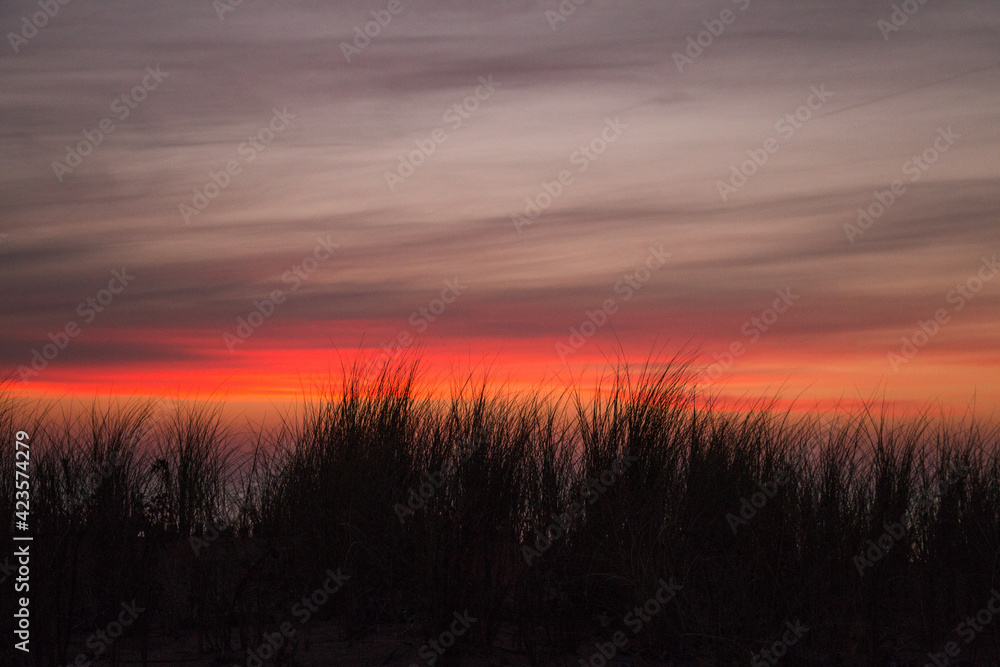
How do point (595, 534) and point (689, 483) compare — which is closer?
point (595, 534)

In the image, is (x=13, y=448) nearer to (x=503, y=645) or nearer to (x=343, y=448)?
(x=343, y=448)

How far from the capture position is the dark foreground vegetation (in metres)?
5.36

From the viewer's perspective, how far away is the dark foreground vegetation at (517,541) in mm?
5359

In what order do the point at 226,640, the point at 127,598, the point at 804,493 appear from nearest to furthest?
the point at 226,640, the point at 127,598, the point at 804,493

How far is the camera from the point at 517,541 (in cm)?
705

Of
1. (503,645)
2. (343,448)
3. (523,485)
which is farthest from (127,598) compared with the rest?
(523,485)

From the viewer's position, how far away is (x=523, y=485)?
730 centimetres

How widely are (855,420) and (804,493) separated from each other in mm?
1425

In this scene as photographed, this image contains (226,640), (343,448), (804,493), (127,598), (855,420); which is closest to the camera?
(226,640)

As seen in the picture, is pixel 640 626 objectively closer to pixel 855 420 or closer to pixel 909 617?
pixel 909 617

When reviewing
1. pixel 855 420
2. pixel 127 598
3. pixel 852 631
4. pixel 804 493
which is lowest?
pixel 852 631

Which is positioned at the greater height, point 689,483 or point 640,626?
point 689,483

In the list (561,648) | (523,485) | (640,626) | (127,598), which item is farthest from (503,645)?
(127,598)

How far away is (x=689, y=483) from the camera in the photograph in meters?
7.05
